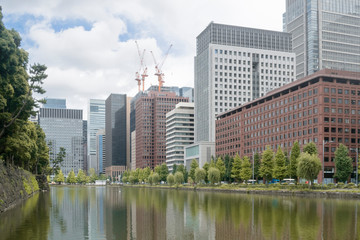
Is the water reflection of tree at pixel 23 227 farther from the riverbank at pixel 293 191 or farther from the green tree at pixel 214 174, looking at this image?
the green tree at pixel 214 174

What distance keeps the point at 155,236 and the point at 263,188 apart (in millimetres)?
85574

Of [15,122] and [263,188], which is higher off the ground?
[15,122]

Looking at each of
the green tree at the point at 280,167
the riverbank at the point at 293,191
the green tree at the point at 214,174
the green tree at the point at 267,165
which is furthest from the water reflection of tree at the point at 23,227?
the green tree at the point at 214,174

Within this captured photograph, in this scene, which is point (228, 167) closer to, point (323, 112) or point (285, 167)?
point (323, 112)

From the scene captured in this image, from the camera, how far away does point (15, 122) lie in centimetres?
6394

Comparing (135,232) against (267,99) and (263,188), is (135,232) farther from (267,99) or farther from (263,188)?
(267,99)

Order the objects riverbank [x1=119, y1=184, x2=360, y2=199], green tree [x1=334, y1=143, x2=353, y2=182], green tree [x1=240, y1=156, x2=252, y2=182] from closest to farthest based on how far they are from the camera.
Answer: riverbank [x1=119, y1=184, x2=360, y2=199] < green tree [x1=334, y1=143, x2=353, y2=182] < green tree [x1=240, y1=156, x2=252, y2=182]

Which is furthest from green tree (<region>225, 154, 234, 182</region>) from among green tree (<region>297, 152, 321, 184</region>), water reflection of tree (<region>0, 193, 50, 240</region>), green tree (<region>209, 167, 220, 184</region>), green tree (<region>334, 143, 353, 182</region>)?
water reflection of tree (<region>0, 193, 50, 240</region>)

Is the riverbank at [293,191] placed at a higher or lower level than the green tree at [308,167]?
lower

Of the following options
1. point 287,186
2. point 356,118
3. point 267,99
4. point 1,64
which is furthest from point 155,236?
point 267,99

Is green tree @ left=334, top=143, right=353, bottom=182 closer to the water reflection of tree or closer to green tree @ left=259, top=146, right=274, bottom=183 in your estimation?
green tree @ left=259, top=146, right=274, bottom=183

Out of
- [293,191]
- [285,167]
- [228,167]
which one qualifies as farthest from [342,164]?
[228,167]

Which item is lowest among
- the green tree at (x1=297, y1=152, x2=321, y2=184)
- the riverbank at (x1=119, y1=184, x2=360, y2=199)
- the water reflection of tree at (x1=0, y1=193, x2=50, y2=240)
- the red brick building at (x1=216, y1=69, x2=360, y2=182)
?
the riverbank at (x1=119, y1=184, x2=360, y2=199)

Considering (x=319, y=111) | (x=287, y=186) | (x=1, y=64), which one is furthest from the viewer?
(x=319, y=111)
